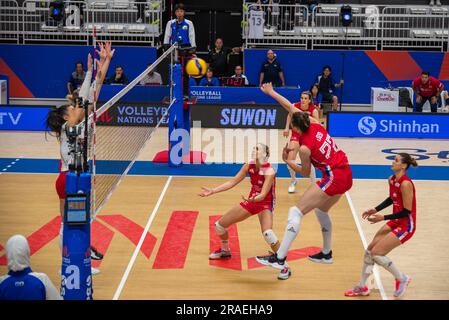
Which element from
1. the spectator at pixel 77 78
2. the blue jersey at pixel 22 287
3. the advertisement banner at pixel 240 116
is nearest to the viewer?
the blue jersey at pixel 22 287

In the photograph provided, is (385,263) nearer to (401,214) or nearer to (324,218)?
(401,214)

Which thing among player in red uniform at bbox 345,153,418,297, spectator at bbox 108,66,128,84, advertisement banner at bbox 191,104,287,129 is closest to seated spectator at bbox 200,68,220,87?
advertisement banner at bbox 191,104,287,129

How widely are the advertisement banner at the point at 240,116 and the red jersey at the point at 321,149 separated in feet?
39.2

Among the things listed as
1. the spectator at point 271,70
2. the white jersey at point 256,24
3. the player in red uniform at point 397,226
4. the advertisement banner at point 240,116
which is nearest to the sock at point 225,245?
the player in red uniform at point 397,226

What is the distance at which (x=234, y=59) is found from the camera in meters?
28.6

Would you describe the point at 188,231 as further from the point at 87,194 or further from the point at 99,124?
the point at 99,124

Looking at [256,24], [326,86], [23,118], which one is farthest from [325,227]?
[256,24]

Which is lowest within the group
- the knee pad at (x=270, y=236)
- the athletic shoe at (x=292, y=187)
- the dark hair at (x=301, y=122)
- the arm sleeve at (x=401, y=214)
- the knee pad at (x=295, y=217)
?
the athletic shoe at (x=292, y=187)

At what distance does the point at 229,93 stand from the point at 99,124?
4.15 m

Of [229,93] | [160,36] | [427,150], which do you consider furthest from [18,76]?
[427,150]

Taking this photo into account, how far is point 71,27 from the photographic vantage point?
1169 inches

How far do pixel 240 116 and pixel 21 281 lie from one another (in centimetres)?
1676

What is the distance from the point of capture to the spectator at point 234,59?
28.4 meters

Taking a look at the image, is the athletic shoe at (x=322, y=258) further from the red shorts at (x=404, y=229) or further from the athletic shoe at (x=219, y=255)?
the red shorts at (x=404, y=229)
